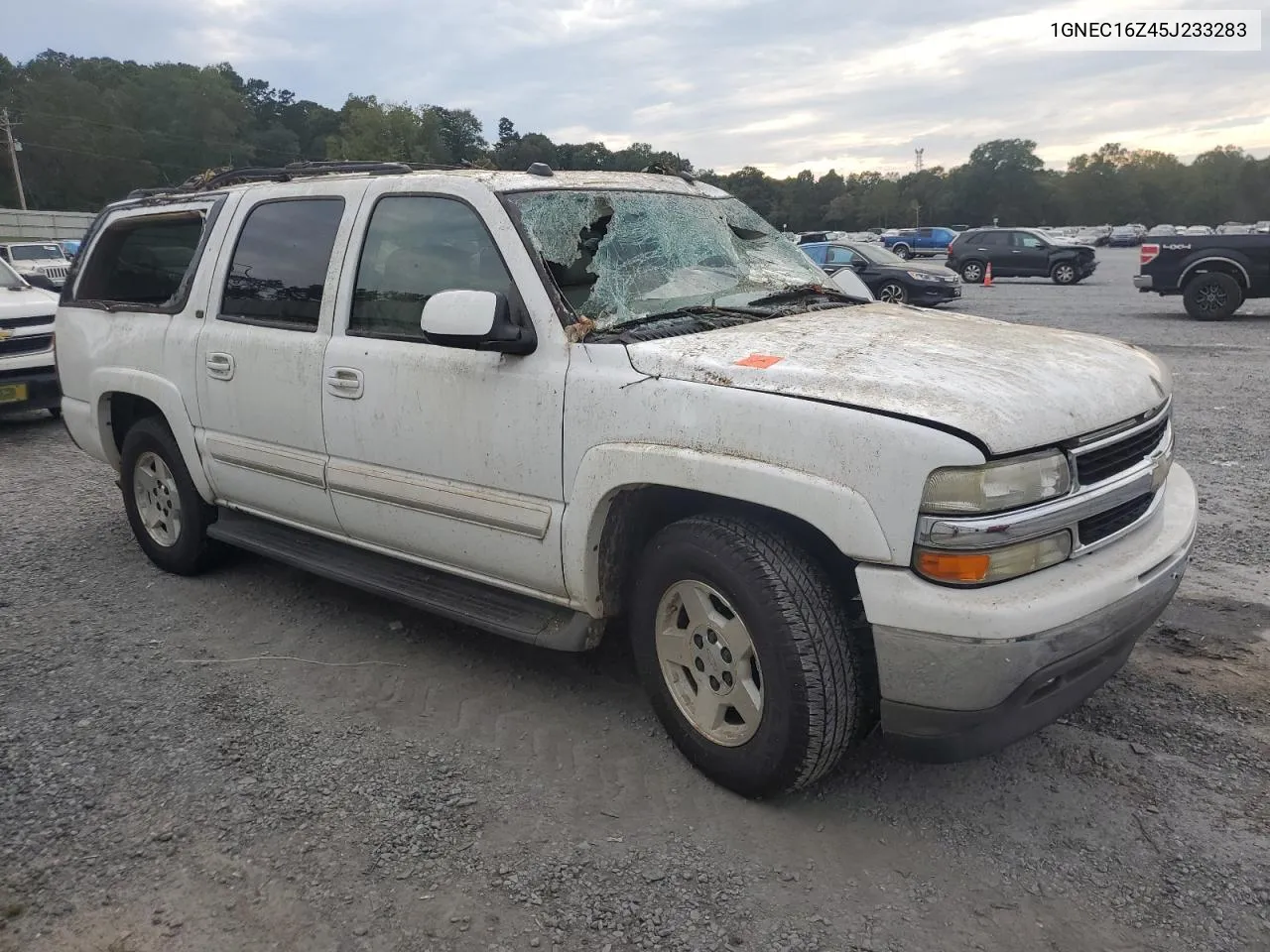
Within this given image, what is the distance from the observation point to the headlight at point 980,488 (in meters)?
2.45

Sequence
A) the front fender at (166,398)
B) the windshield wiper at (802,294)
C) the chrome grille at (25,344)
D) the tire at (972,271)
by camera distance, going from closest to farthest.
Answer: the windshield wiper at (802,294), the front fender at (166,398), the chrome grille at (25,344), the tire at (972,271)

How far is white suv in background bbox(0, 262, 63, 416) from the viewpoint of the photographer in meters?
8.81

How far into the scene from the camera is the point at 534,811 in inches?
117

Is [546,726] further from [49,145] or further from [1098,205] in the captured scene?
[1098,205]

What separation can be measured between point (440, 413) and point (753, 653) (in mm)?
1448

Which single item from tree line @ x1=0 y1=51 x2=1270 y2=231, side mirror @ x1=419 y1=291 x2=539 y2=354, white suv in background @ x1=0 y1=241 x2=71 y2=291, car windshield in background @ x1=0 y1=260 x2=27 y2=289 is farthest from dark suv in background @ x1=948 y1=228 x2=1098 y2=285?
tree line @ x1=0 y1=51 x2=1270 y2=231

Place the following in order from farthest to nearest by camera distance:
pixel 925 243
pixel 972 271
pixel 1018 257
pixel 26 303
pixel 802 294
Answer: pixel 925 243 < pixel 972 271 < pixel 1018 257 < pixel 26 303 < pixel 802 294

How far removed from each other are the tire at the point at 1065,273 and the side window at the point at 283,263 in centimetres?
2787

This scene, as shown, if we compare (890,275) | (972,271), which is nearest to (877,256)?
(890,275)

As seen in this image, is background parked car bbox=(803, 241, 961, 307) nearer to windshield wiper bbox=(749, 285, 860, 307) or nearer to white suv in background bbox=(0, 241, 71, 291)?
windshield wiper bbox=(749, 285, 860, 307)

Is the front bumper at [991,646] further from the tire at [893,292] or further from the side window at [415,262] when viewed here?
the tire at [893,292]

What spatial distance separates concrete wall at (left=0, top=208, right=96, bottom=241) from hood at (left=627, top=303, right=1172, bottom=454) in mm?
57198

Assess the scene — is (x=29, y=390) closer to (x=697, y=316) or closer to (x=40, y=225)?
(x=697, y=316)

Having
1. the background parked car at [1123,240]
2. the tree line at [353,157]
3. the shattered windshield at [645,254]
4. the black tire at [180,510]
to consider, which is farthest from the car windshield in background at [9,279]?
the background parked car at [1123,240]
